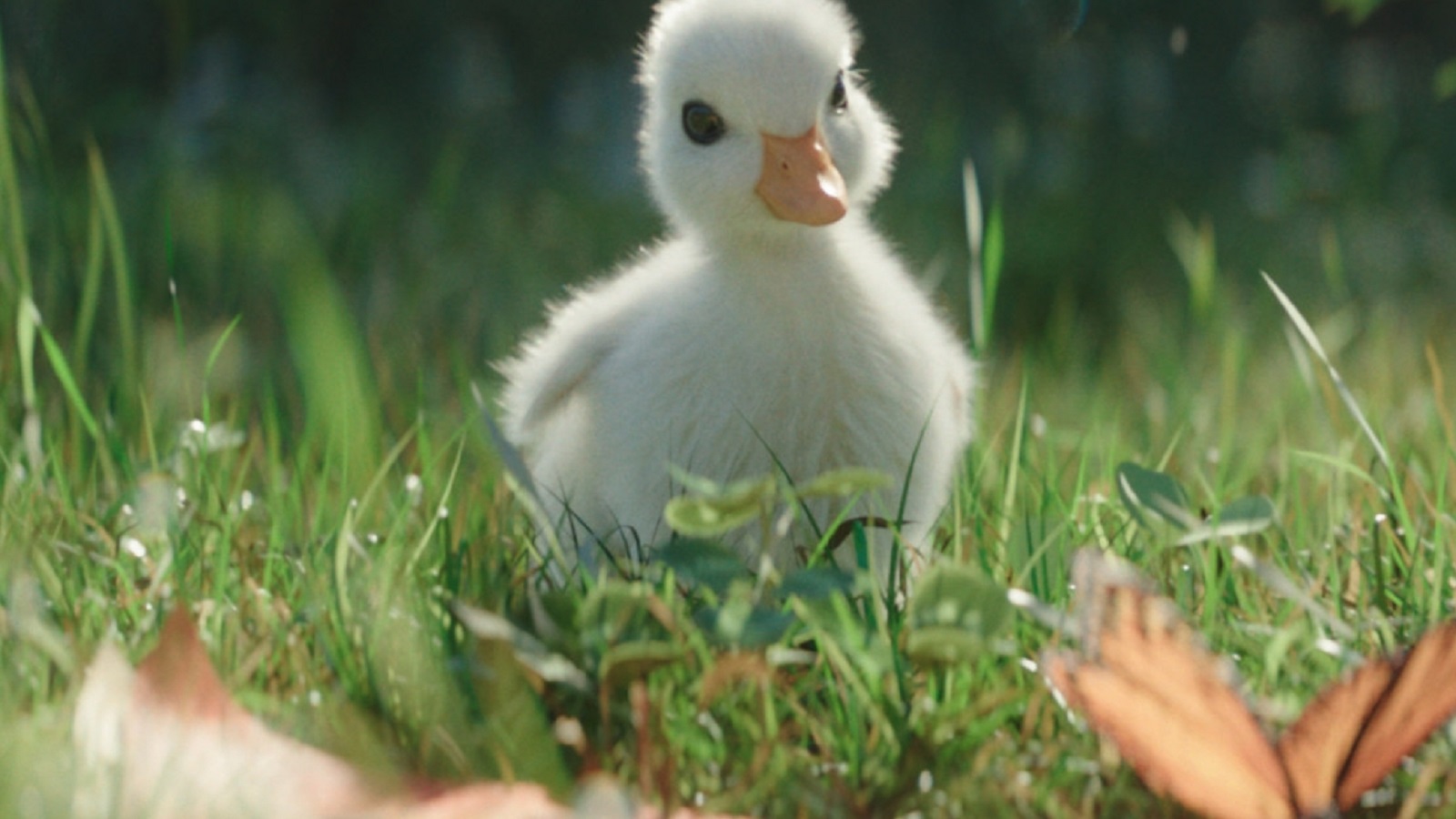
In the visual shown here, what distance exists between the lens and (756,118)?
6.75 feet

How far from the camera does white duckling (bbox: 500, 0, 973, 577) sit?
204 centimetres

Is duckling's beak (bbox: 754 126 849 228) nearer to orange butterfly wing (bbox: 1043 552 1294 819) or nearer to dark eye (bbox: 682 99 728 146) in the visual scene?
dark eye (bbox: 682 99 728 146)

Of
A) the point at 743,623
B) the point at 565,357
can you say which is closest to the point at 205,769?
the point at 743,623

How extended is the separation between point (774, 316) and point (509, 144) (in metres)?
4.10

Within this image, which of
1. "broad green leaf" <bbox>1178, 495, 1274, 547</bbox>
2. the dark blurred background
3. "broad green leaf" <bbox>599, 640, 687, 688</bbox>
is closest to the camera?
"broad green leaf" <bbox>599, 640, 687, 688</bbox>

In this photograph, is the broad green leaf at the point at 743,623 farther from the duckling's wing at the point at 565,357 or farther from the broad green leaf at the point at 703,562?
the duckling's wing at the point at 565,357

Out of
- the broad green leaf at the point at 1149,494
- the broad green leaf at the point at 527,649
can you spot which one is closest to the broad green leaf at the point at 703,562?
the broad green leaf at the point at 527,649

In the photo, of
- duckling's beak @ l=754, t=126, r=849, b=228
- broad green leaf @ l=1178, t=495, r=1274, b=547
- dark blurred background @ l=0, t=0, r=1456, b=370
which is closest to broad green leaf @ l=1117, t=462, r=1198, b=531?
broad green leaf @ l=1178, t=495, r=1274, b=547

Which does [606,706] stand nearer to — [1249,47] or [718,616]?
[718,616]

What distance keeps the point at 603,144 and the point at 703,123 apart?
157 inches

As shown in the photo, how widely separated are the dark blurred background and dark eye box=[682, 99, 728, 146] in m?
1.53

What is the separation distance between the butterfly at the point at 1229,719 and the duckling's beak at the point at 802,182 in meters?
0.77

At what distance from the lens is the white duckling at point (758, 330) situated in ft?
6.70

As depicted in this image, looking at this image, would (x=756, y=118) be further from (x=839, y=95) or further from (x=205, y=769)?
(x=205, y=769)
